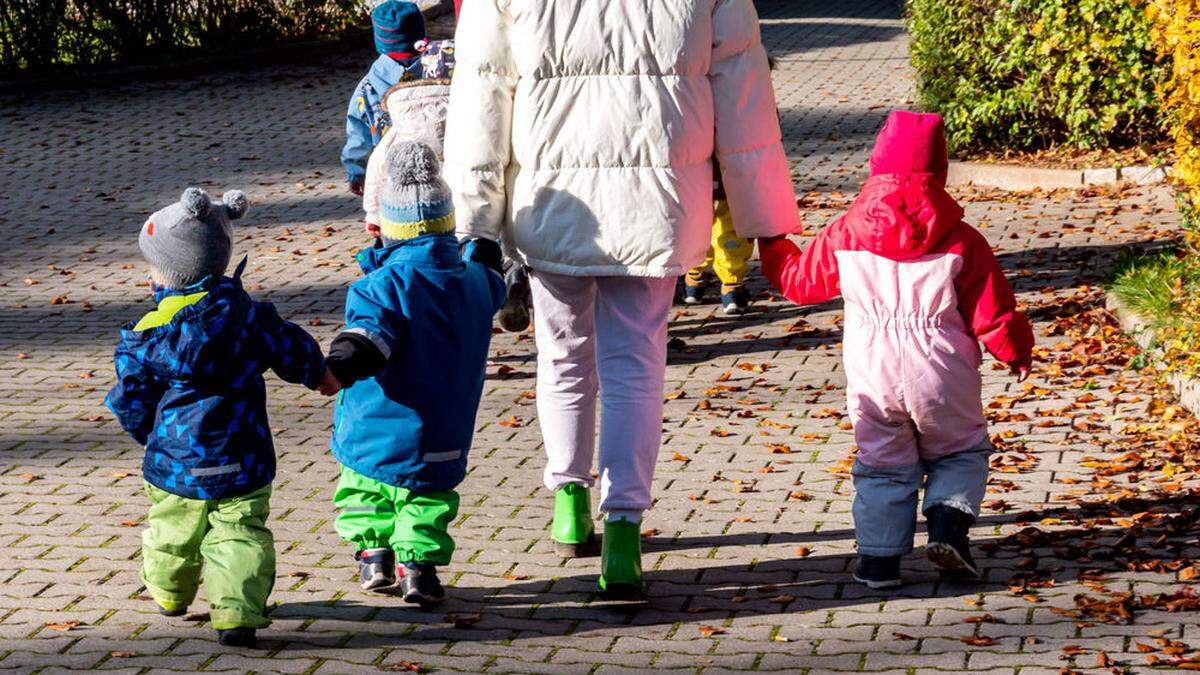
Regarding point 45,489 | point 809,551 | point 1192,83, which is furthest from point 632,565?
point 1192,83

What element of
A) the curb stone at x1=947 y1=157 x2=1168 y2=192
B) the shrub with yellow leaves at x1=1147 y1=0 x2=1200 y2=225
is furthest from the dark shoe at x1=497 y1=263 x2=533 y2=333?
the curb stone at x1=947 y1=157 x2=1168 y2=192

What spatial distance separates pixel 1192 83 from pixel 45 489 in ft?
15.6

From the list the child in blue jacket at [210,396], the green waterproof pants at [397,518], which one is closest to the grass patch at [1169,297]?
the green waterproof pants at [397,518]

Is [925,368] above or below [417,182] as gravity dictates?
below

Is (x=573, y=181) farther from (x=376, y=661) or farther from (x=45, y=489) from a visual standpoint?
(x=45, y=489)

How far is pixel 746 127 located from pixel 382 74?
10.7 ft

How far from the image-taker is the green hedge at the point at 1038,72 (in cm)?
1135

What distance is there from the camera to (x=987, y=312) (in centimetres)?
507

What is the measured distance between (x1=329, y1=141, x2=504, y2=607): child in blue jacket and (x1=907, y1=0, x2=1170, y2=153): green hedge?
276 inches

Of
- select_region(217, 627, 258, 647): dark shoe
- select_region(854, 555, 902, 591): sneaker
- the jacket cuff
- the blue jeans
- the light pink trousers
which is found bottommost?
select_region(854, 555, 902, 591): sneaker

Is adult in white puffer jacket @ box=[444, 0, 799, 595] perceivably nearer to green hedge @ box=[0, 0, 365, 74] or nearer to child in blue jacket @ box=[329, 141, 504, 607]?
child in blue jacket @ box=[329, 141, 504, 607]

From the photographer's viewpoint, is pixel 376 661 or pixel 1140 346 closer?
pixel 376 661

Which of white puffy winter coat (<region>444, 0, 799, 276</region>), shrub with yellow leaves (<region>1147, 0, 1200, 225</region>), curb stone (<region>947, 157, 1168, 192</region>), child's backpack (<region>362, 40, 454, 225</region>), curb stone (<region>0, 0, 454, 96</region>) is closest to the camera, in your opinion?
white puffy winter coat (<region>444, 0, 799, 276</region>)

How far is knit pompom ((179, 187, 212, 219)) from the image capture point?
16.1ft
